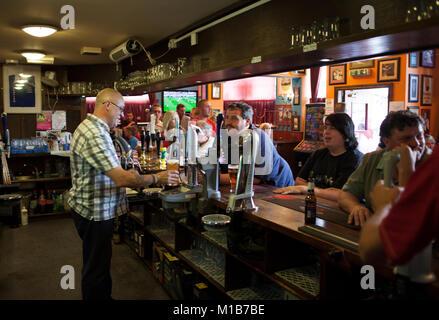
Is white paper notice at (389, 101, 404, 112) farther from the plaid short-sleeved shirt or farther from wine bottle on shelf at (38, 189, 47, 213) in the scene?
wine bottle on shelf at (38, 189, 47, 213)

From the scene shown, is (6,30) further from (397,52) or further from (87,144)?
(397,52)

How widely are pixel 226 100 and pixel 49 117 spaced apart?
5025 mm

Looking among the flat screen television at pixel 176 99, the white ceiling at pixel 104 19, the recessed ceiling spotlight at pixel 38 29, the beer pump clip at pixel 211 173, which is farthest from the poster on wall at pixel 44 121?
the beer pump clip at pixel 211 173

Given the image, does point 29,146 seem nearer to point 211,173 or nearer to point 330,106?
point 211,173

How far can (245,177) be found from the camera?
89.7 inches

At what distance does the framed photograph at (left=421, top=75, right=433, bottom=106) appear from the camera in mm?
6446

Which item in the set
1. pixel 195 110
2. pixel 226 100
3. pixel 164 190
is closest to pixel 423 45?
pixel 164 190

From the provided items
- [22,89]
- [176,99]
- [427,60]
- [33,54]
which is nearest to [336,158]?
[427,60]

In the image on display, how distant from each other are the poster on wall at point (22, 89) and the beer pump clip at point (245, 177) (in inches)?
343

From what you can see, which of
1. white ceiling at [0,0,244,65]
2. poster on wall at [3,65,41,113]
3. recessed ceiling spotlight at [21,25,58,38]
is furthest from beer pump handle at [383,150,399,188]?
poster on wall at [3,65,41,113]

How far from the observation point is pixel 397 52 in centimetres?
248

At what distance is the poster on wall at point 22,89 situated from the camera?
31.2 feet

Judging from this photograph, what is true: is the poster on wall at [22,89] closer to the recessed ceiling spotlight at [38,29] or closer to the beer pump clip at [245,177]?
the recessed ceiling spotlight at [38,29]
